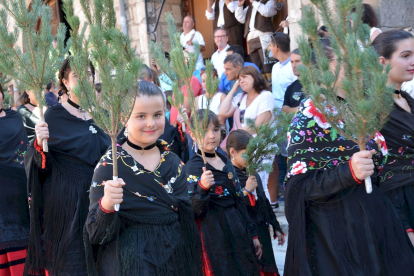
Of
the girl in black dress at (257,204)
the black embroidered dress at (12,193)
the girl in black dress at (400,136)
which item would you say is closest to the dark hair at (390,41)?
the girl in black dress at (400,136)

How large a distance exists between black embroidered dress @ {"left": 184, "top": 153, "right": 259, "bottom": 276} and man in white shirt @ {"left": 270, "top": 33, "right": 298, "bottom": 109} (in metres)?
2.56

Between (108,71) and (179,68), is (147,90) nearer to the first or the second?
(108,71)

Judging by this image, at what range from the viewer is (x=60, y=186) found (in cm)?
441

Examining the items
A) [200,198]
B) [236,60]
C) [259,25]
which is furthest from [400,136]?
[259,25]

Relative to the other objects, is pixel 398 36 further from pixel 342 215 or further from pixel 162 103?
pixel 162 103

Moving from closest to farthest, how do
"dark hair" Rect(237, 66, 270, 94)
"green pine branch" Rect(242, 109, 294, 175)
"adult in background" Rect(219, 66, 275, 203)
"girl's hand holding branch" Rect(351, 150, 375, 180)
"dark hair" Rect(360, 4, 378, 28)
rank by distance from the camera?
"girl's hand holding branch" Rect(351, 150, 375, 180)
"green pine branch" Rect(242, 109, 294, 175)
"dark hair" Rect(360, 4, 378, 28)
"adult in background" Rect(219, 66, 275, 203)
"dark hair" Rect(237, 66, 270, 94)

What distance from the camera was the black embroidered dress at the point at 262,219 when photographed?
15.4 feet

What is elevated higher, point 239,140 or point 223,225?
point 239,140

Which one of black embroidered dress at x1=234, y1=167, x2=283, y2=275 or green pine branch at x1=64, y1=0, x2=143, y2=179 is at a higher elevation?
green pine branch at x1=64, y1=0, x2=143, y2=179

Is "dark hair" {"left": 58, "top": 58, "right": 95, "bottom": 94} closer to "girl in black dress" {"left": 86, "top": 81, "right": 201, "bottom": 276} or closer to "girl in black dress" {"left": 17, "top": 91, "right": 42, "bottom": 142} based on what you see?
"girl in black dress" {"left": 17, "top": 91, "right": 42, "bottom": 142}

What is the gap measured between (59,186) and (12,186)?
905 mm

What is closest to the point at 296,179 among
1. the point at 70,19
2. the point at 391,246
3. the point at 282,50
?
the point at 391,246

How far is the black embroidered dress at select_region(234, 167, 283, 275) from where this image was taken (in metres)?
4.69

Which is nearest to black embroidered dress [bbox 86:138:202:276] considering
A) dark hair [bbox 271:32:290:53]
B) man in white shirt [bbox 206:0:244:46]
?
dark hair [bbox 271:32:290:53]
